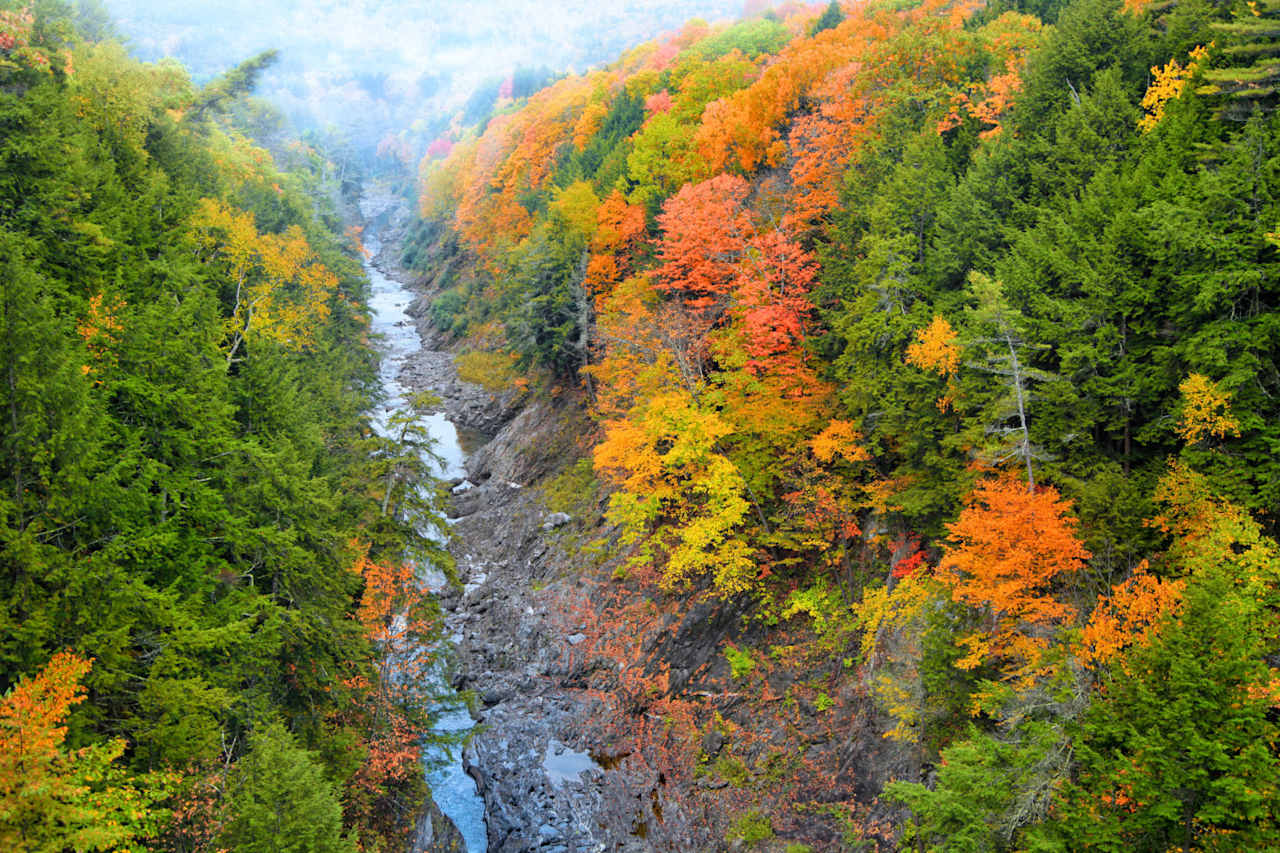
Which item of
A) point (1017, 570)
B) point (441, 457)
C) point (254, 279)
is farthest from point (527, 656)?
point (254, 279)

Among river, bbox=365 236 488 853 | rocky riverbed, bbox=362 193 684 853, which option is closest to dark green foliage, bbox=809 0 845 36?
rocky riverbed, bbox=362 193 684 853

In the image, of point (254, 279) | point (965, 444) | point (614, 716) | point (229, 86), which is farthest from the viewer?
point (229, 86)

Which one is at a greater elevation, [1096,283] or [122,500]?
[122,500]

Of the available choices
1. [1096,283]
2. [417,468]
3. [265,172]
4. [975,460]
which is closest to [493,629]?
[417,468]

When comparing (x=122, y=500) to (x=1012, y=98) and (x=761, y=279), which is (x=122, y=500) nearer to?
(x=761, y=279)

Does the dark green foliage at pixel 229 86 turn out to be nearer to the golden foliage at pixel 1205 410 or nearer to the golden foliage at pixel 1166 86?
the golden foliage at pixel 1166 86

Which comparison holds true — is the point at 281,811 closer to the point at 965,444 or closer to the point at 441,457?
the point at 965,444

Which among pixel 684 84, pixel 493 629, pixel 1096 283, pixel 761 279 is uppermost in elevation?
pixel 684 84
